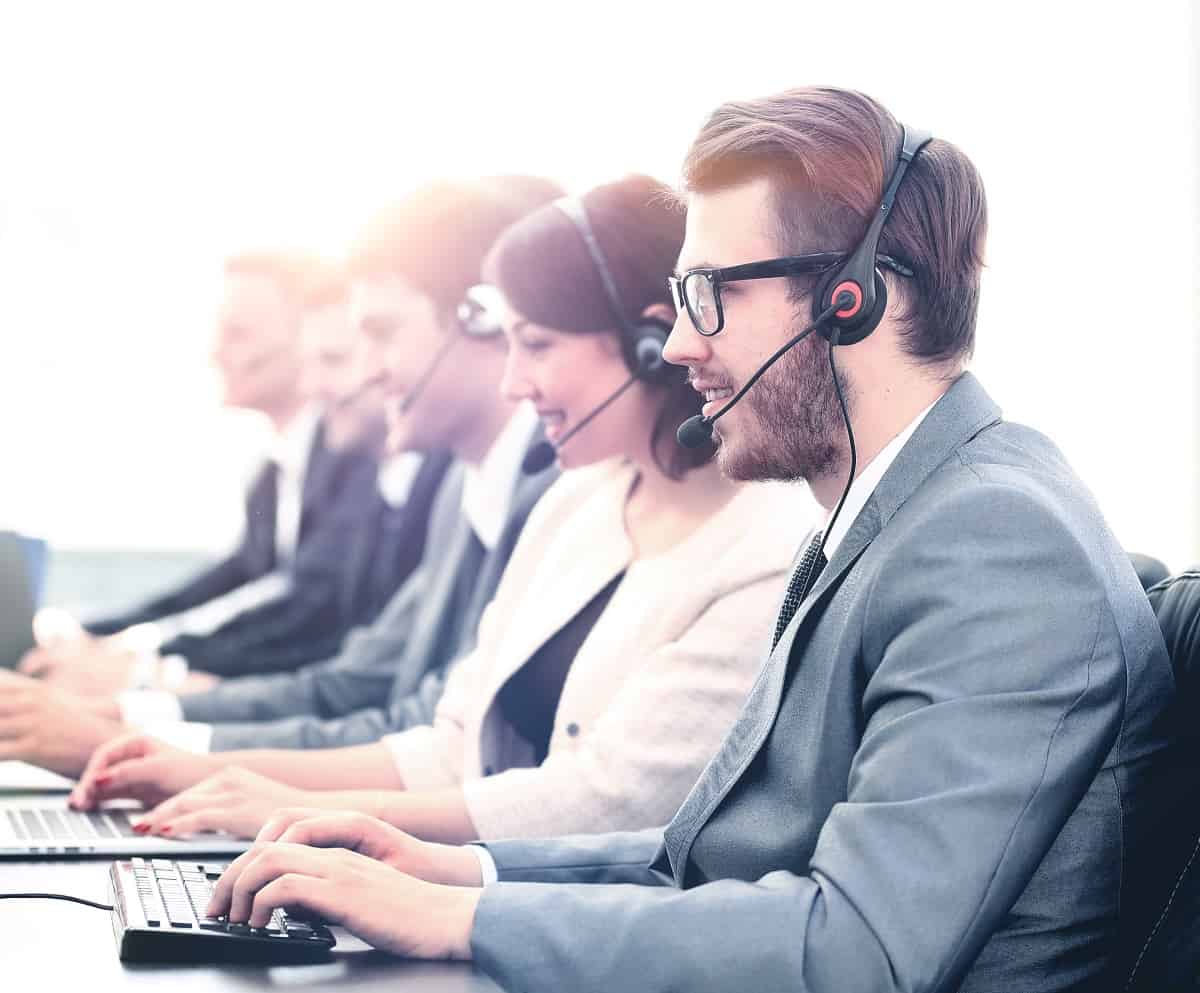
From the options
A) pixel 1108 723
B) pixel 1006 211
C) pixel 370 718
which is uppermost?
pixel 1006 211

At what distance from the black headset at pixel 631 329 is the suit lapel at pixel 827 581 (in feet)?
2.32

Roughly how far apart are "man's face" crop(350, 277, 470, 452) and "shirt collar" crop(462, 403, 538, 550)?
156 mm

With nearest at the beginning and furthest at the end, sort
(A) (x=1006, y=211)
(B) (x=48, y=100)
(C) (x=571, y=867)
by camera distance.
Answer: (C) (x=571, y=867) → (A) (x=1006, y=211) → (B) (x=48, y=100)

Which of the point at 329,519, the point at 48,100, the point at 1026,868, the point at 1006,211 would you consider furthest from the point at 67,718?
the point at 48,100

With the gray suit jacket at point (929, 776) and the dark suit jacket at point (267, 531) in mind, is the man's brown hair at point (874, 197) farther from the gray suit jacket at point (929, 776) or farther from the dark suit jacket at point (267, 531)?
the dark suit jacket at point (267, 531)

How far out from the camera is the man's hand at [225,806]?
134 centimetres

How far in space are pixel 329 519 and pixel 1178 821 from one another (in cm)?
256

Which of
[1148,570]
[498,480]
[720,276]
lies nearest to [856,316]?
[720,276]

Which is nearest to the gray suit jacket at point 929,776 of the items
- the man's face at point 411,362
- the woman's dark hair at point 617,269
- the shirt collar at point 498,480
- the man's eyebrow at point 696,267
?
the man's eyebrow at point 696,267

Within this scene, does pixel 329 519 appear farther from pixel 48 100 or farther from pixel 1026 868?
pixel 1026 868

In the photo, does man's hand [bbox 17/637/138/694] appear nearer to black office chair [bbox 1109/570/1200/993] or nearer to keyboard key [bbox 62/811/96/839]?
keyboard key [bbox 62/811/96/839]

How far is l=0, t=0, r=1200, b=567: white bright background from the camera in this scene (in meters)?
3.08

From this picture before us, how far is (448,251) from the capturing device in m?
2.41

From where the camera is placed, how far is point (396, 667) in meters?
2.61
